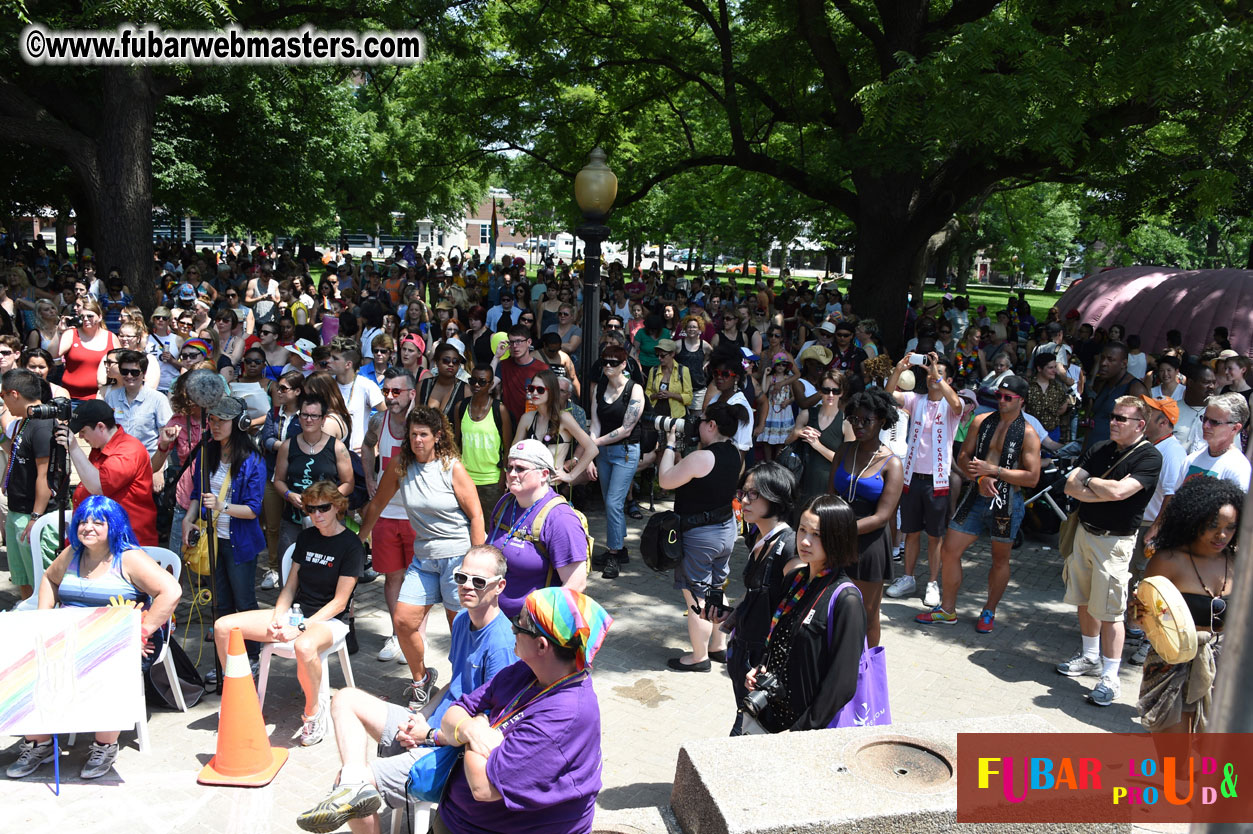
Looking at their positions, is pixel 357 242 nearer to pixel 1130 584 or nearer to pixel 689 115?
pixel 689 115

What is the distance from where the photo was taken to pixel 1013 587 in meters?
8.38

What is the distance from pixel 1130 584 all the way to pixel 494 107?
46.2 ft

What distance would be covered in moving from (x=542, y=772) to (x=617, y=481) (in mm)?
5186

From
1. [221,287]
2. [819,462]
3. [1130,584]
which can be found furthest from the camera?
[221,287]

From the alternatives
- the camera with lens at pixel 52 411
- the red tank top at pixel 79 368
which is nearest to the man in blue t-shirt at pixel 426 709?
the camera with lens at pixel 52 411

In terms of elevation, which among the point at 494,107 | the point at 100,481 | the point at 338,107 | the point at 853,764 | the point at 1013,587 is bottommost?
the point at 1013,587

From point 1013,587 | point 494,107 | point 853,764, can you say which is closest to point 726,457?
point 853,764

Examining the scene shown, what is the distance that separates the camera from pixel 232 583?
629cm

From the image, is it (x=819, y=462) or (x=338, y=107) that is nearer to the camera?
(x=819, y=462)

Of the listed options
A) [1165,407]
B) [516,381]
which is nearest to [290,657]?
[516,381]

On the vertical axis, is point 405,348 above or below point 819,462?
above

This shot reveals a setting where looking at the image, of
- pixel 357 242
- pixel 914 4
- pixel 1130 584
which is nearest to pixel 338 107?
pixel 914 4

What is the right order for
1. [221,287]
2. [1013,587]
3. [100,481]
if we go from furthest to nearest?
[221,287], [1013,587], [100,481]

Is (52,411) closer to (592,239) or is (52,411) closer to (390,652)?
(390,652)
